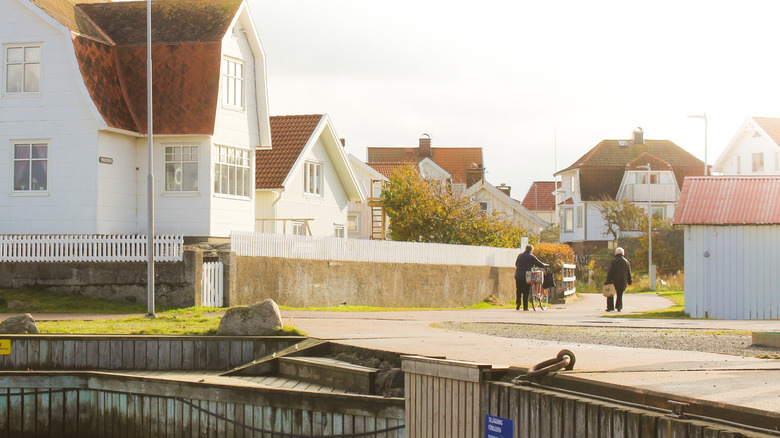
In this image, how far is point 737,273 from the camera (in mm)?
26078

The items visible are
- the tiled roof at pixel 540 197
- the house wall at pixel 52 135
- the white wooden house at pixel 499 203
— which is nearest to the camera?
the house wall at pixel 52 135

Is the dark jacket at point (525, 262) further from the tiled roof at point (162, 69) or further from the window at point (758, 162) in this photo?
the window at point (758, 162)

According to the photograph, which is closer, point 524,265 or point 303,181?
point 524,265

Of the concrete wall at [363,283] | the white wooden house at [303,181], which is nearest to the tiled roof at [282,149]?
the white wooden house at [303,181]

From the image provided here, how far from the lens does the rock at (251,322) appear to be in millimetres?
15516

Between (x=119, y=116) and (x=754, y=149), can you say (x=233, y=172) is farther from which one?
(x=754, y=149)

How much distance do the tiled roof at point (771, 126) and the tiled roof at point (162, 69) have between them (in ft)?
138

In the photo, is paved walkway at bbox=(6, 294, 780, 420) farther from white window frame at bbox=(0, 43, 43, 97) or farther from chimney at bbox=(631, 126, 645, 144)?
chimney at bbox=(631, 126, 645, 144)

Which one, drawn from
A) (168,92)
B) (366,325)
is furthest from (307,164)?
(366,325)

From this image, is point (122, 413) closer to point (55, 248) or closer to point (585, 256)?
point (55, 248)

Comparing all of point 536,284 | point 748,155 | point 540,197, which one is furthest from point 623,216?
point 536,284

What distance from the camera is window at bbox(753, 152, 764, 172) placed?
63.6m

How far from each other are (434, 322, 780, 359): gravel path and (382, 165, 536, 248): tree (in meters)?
23.9

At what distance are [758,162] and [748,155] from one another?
137cm
